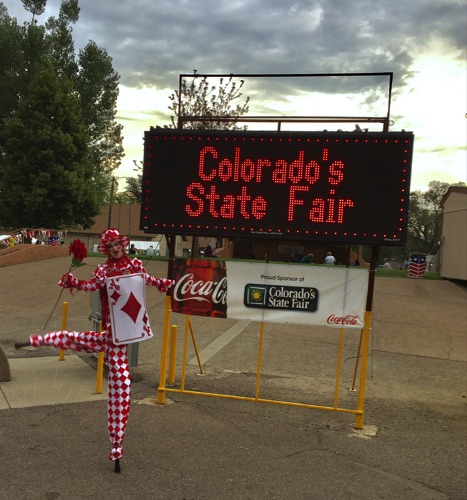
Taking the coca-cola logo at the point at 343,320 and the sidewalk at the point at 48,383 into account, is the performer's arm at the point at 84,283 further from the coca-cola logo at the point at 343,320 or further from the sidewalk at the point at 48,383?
the coca-cola logo at the point at 343,320

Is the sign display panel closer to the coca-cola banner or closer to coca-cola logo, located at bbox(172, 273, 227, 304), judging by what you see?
the coca-cola banner

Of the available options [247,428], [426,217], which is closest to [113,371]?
[247,428]

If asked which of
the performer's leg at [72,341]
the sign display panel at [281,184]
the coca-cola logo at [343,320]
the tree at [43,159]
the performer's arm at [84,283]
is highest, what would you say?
the tree at [43,159]

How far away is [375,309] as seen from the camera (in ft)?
47.9

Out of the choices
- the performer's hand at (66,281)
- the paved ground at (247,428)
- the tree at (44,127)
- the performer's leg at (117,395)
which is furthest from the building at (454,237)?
the tree at (44,127)

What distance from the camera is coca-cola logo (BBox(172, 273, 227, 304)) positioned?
21.3ft

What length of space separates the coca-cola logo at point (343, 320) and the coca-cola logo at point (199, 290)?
1377 millimetres

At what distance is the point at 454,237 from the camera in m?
23.7

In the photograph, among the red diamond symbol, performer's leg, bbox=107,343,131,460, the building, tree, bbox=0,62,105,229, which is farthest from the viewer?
tree, bbox=0,62,105,229

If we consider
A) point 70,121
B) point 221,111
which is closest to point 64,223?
point 70,121

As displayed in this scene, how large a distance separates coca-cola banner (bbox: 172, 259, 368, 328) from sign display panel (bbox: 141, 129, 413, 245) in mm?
710

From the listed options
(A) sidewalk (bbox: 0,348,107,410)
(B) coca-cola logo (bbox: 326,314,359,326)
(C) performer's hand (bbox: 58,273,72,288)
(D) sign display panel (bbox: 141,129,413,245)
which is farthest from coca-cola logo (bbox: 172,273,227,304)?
(C) performer's hand (bbox: 58,273,72,288)

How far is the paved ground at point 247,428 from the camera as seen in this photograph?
13.9 ft

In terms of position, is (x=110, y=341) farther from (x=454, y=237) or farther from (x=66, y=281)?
(x=454, y=237)
